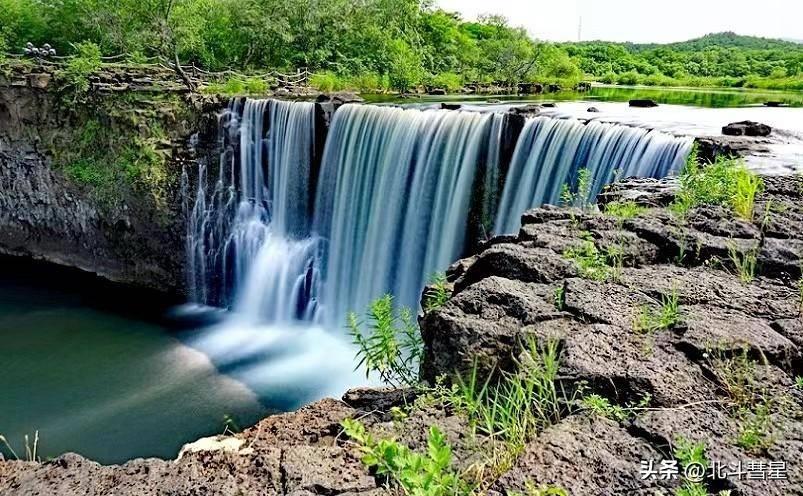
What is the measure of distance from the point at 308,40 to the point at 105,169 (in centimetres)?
1126

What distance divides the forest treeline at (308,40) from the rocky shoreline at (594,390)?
16.1 meters

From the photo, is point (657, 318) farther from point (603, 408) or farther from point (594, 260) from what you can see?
point (603, 408)

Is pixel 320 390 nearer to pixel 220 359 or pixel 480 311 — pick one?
pixel 220 359

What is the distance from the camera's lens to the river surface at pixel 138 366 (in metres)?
9.33

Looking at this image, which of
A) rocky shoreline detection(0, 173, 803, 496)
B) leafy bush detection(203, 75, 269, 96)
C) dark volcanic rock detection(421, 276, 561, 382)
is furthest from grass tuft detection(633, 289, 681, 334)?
leafy bush detection(203, 75, 269, 96)

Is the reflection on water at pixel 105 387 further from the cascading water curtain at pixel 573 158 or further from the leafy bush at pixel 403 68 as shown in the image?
the leafy bush at pixel 403 68

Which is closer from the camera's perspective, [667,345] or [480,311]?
[667,345]

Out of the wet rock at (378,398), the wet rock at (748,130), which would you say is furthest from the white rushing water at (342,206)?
the wet rock at (378,398)

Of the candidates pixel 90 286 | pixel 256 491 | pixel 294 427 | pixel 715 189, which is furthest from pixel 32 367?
pixel 715 189

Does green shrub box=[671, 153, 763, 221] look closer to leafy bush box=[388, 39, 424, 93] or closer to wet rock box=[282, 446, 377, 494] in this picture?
wet rock box=[282, 446, 377, 494]

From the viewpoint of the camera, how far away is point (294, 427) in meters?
3.60

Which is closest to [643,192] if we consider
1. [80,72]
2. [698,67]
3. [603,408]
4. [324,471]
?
[603,408]

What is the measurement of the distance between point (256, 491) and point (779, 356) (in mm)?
2664

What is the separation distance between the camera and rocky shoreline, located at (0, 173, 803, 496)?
259 centimetres
